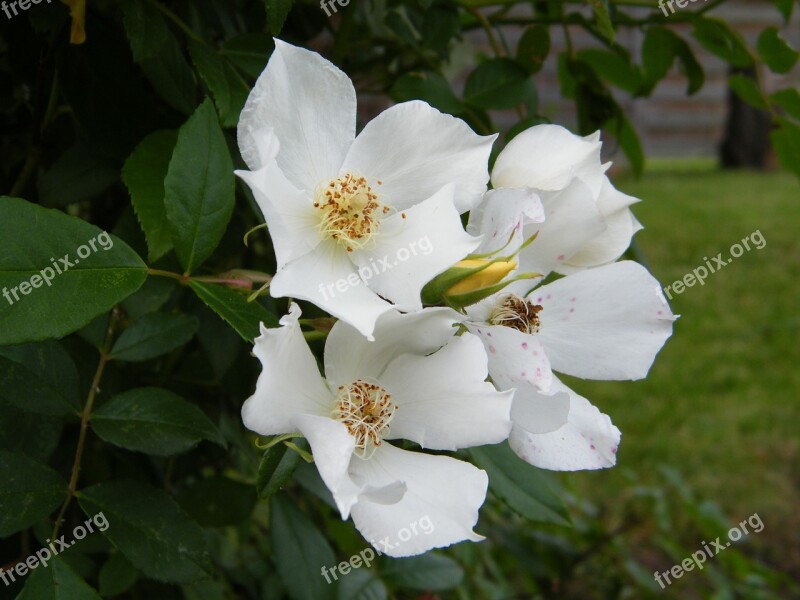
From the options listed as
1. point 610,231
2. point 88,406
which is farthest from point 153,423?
point 610,231

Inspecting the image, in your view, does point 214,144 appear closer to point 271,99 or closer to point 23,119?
point 271,99

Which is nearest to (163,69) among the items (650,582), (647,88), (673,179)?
(647,88)

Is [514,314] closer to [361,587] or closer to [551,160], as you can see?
[551,160]

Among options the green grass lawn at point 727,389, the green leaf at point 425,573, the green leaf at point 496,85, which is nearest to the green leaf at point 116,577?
the green leaf at point 425,573

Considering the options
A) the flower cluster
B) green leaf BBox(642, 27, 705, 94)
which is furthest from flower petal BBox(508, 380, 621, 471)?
green leaf BBox(642, 27, 705, 94)

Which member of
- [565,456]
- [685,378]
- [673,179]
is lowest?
[673,179]

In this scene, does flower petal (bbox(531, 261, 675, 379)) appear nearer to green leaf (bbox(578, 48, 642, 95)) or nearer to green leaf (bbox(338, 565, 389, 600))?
green leaf (bbox(338, 565, 389, 600))
